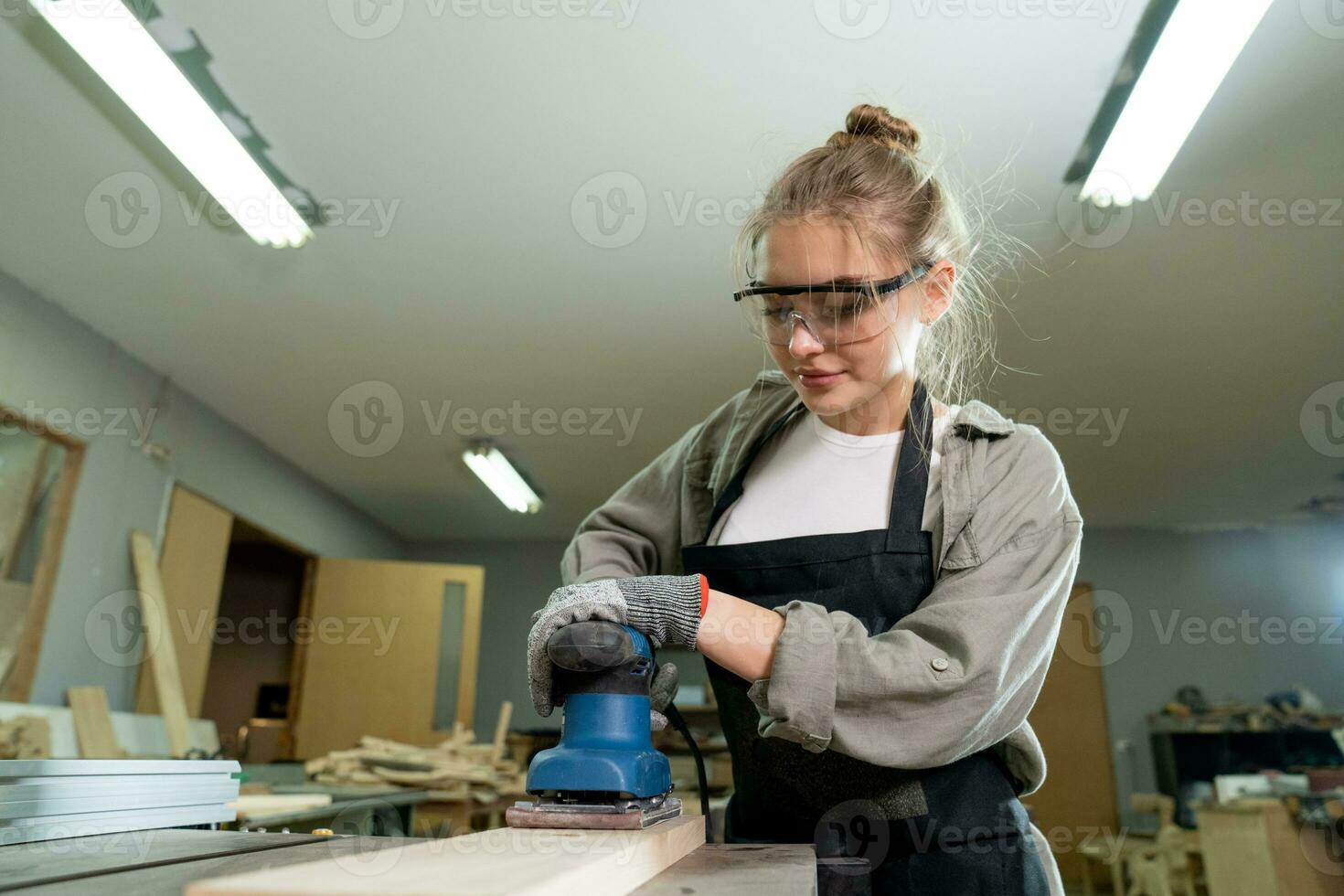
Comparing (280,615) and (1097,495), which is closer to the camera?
(1097,495)

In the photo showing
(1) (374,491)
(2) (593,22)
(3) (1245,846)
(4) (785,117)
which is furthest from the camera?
(1) (374,491)

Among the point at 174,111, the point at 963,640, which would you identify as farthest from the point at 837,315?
the point at 174,111

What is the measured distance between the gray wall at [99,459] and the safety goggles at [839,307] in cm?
401

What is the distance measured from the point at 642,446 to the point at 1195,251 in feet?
11.7

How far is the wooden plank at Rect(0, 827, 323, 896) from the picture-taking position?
0.80m

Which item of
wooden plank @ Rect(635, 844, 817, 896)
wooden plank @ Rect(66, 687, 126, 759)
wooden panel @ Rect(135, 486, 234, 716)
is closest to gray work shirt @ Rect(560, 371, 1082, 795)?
wooden plank @ Rect(635, 844, 817, 896)

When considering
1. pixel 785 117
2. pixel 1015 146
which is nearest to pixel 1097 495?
pixel 1015 146

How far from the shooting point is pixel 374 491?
783 centimetres

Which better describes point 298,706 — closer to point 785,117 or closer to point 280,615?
point 280,615

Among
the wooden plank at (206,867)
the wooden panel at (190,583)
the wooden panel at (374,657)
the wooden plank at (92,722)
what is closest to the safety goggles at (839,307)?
the wooden plank at (206,867)

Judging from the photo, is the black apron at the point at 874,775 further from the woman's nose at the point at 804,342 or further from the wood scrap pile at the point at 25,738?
the wood scrap pile at the point at 25,738

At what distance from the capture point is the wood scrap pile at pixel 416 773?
16.0 ft

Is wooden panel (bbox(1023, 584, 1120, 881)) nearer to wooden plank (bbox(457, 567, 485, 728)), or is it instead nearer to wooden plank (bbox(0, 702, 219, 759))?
wooden plank (bbox(457, 567, 485, 728))

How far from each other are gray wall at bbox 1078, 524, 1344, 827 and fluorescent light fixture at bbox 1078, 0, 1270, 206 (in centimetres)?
598
